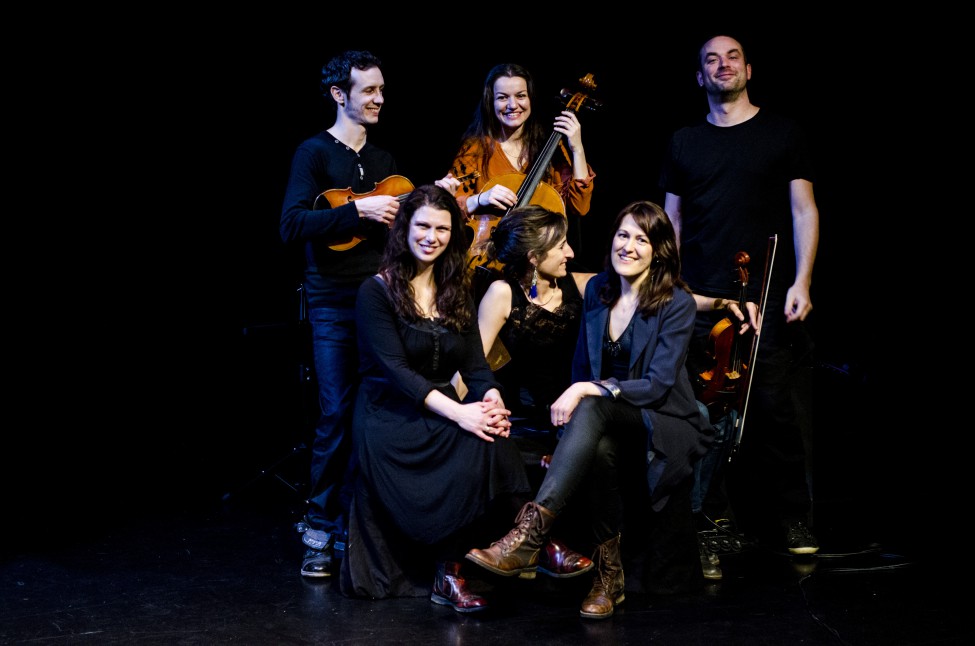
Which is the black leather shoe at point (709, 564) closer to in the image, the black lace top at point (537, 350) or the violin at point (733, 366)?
the violin at point (733, 366)

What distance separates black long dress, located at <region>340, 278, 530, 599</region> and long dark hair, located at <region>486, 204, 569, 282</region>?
0.33 meters

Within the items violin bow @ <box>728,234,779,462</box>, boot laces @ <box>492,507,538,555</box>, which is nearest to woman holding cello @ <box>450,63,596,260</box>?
violin bow @ <box>728,234,779,462</box>

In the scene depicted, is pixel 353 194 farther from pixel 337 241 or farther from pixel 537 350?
pixel 537 350

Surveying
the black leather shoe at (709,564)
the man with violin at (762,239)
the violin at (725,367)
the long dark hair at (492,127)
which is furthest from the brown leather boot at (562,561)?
the long dark hair at (492,127)

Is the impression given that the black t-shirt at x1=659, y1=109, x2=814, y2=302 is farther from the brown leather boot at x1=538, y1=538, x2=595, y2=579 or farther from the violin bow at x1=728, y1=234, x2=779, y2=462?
the brown leather boot at x1=538, y1=538, x2=595, y2=579

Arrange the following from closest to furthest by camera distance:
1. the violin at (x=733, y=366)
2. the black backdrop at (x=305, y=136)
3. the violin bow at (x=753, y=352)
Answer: the violin at (x=733, y=366)
the violin bow at (x=753, y=352)
the black backdrop at (x=305, y=136)

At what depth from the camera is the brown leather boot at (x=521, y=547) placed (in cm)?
286

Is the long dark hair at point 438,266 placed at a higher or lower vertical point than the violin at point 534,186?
lower

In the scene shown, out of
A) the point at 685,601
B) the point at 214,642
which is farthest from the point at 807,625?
the point at 214,642

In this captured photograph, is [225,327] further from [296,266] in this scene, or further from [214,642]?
[214,642]

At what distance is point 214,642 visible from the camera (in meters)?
2.75

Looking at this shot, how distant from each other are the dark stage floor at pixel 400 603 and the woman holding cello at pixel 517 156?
1306 mm

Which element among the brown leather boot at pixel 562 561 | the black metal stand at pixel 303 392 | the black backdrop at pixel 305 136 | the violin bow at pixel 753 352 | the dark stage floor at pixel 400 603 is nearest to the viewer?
the dark stage floor at pixel 400 603

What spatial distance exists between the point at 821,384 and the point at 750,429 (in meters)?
1.10
